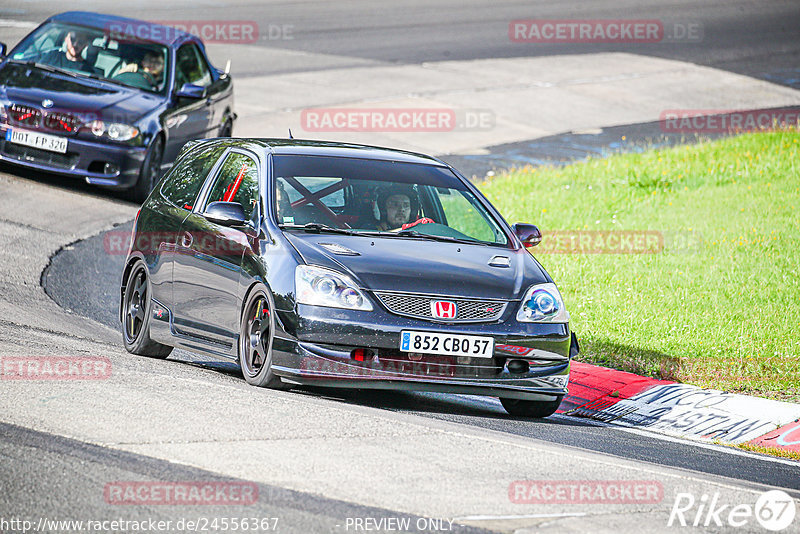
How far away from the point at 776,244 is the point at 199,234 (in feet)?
24.6

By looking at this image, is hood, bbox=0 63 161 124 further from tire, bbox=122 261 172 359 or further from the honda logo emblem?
the honda logo emblem

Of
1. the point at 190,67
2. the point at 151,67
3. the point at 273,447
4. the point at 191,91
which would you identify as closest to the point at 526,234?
the point at 273,447

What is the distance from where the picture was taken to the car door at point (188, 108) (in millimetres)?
15656

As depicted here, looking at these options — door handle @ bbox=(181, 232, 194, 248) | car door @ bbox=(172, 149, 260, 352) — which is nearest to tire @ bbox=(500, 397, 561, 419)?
car door @ bbox=(172, 149, 260, 352)

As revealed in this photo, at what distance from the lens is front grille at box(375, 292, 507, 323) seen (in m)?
7.66

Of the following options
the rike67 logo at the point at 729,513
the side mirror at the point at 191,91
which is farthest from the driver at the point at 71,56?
the rike67 logo at the point at 729,513

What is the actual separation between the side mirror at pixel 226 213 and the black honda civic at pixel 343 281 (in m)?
0.01

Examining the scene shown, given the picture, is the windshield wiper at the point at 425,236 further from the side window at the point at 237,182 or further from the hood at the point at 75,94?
the hood at the point at 75,94

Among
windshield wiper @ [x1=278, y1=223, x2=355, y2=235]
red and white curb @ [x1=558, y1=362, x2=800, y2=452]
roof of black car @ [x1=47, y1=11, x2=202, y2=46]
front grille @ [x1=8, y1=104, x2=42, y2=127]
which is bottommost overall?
red and white curb @ [x1=558, y1=362, x2=800, y2=452]

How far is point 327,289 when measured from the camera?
→ 25.3 feet

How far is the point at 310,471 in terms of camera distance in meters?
5.79

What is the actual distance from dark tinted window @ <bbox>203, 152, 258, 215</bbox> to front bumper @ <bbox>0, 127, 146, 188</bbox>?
5.53m

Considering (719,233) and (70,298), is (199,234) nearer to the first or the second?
(70,298)

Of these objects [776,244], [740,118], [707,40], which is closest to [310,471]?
[776,244]
